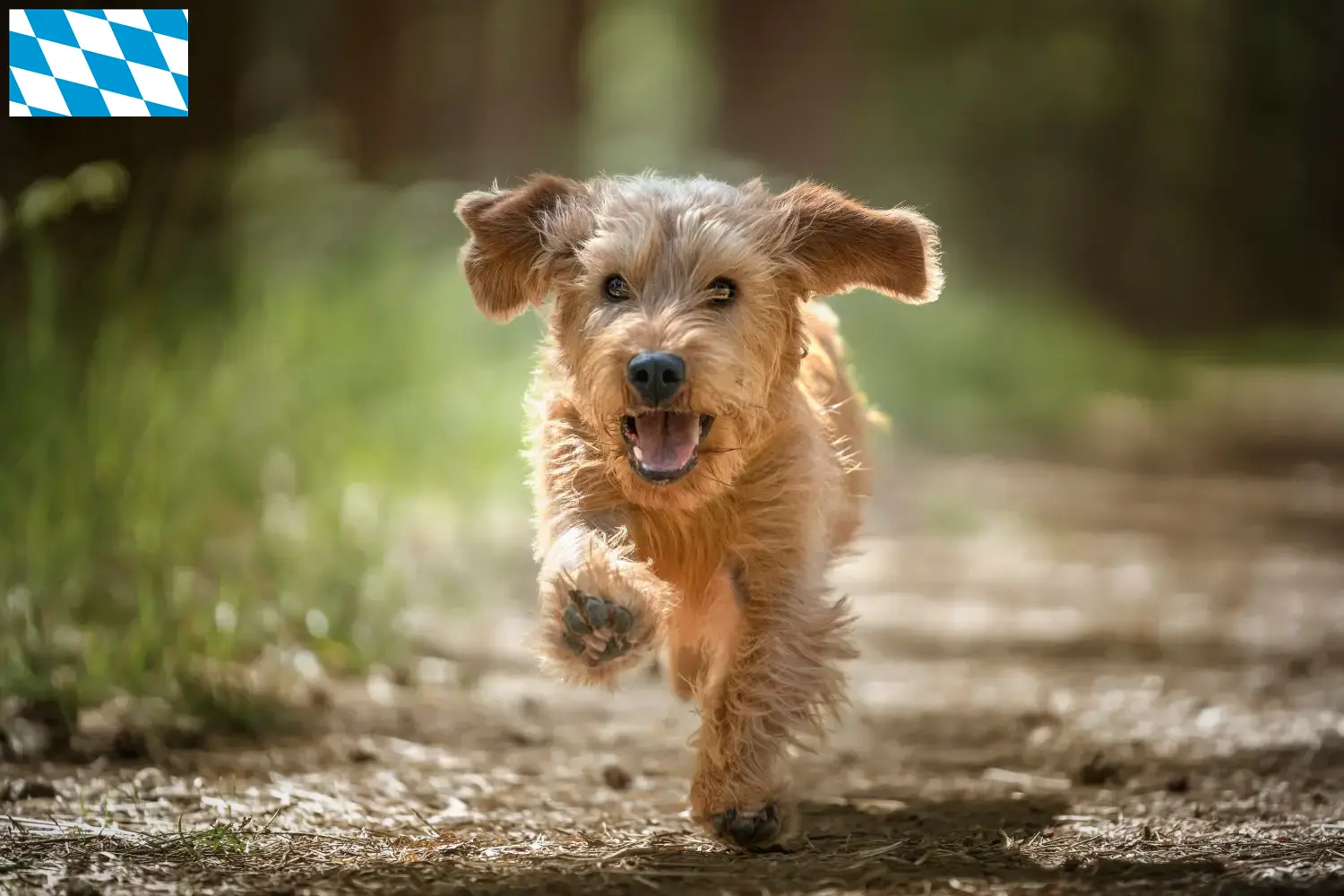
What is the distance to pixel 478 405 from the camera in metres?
10.2

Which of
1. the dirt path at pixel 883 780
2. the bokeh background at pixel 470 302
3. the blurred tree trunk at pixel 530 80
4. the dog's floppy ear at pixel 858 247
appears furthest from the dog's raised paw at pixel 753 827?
the blurred tree trunk at pixel 530 80

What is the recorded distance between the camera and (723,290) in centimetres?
431

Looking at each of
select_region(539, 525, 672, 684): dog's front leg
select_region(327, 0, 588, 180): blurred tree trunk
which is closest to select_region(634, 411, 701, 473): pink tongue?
select_region(539, 525, 672, 684): dog's front leg

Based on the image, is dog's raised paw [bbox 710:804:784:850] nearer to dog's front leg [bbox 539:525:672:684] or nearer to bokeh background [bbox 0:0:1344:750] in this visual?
dog's front leg [bbox 539:525:672:684]

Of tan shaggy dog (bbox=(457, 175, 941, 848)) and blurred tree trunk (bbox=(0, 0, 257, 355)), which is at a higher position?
blurred tree trunk (bbox=(0, 0, 257, 355))

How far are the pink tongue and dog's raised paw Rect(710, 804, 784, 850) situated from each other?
1.02m

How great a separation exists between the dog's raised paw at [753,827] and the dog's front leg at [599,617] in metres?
0.59

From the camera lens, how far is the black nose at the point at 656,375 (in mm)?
3953

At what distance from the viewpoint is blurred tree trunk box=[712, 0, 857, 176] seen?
20516mm

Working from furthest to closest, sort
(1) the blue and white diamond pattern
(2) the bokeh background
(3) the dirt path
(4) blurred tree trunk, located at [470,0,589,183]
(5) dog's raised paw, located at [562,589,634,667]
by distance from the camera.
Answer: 1. (4) blurred tree trunk, located at [470,0,589,183]
2. (1) the blue and white diamond pattern
3. (2) the bokeh background
4. (5) dog's raised paw, located at [562,589,634,667]
5. (3) the dirt path

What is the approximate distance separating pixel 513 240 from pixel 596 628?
150cm

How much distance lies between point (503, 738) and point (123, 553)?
1.67 meters

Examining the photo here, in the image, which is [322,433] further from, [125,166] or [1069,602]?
[1069,602]

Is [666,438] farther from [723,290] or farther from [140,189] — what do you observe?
[140,189]
